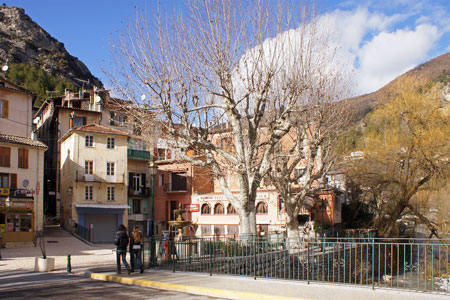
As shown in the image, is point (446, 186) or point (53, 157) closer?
point (446, 186)

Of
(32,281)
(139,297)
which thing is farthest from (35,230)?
(139,297)

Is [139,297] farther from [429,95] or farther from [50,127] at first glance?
[50,127]

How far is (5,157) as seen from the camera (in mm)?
31672

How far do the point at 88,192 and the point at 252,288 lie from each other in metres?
31.4

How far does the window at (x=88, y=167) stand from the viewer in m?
39.8

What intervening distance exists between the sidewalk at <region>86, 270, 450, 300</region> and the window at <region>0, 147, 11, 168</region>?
20952mm

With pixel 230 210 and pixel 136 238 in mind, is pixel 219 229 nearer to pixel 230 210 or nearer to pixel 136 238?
pixel 230 210

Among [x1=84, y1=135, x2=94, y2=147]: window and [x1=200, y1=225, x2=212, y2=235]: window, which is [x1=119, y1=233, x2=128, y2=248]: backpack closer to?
[x1=200, y1=225, x2=212, y2=235]: window

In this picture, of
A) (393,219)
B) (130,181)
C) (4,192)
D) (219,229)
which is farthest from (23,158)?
(393,219)

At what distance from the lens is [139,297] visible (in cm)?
1060

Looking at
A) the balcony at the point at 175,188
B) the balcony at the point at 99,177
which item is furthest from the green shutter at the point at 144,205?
the balcony at the point at 99,177

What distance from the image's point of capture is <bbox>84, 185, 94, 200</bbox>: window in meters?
39.5

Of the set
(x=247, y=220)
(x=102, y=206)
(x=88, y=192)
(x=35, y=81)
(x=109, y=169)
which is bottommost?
(x=102, y=206)

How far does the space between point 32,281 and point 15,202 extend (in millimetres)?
18954
